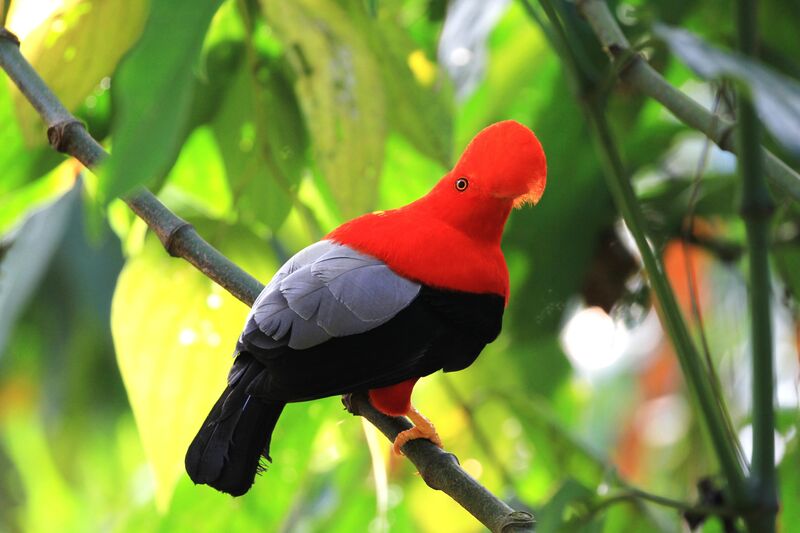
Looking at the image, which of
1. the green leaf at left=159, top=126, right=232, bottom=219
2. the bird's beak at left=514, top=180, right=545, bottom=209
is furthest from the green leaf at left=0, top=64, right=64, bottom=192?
the bird's beak at left=514, top=180, right=545, bottom=209

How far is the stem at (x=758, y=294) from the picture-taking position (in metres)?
0.62

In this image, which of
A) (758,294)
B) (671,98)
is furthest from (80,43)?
(758,294)

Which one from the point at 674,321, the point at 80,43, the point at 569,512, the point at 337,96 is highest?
the point at 80,43

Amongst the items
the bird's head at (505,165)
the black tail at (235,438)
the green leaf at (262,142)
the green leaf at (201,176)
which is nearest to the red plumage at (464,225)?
the bird's head at (505,165)

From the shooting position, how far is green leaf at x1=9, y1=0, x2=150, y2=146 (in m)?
0.94

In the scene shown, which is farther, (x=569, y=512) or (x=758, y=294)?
(x=569, y=512)

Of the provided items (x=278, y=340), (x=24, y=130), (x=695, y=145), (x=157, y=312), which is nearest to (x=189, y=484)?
(x=157, y=312)

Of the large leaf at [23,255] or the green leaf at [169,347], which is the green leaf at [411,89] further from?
the large leaf at [23,255]

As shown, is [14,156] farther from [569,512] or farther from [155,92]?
[569,512]

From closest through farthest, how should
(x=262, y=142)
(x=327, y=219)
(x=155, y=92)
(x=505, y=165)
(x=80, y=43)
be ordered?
1. (x=155, y=92)
2. (x=505, y=165)
3. (x=80, y=43)
4. (x=262, y=142)
5. (x=327, y=219)

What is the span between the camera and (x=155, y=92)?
67cm

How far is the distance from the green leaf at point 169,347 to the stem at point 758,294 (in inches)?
20.7

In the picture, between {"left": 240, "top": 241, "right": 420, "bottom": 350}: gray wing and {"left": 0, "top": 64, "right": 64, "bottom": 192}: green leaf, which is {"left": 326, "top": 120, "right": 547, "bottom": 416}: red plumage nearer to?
{"left": 240, "top": 241, "right": 420, "bottom": 350}: gray wing

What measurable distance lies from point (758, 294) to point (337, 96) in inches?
17.8
